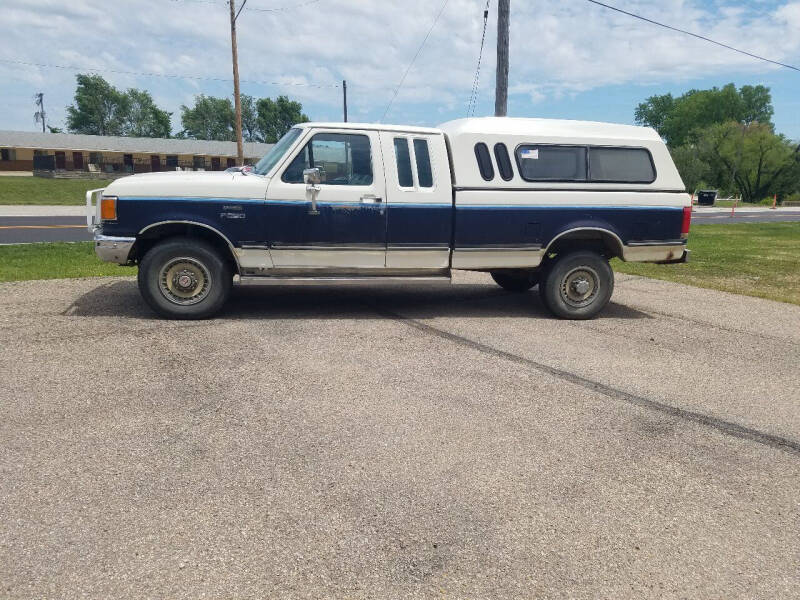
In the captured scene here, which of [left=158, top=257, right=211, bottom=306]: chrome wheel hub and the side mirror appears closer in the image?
the side mirror

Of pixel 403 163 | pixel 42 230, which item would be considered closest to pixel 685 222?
pixel 403 163

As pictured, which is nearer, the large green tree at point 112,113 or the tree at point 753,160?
the tree at point 753,160

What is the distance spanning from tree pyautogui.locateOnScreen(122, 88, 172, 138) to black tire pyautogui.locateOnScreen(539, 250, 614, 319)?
119736 mm

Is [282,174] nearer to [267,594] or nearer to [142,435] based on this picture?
[142,435]

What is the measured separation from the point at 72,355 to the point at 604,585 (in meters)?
4.83

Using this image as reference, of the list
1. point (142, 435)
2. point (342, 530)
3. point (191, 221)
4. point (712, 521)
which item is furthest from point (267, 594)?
point (191, 221)

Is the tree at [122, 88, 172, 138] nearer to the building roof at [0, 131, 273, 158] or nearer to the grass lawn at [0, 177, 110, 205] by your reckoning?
the building roof at [0, 131, 273, 158]

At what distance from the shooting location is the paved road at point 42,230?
49.3 feet

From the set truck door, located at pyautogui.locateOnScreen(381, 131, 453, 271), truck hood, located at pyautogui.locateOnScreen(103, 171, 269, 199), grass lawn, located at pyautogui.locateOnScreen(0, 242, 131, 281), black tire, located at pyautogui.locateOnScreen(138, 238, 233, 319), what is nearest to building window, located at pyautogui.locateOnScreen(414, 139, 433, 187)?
truck door, located at pyautogui.locateOnScreen(381, 131, 453, 271)

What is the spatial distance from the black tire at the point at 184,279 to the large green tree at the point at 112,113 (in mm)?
119672

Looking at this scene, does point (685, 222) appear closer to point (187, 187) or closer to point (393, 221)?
point (393, 221)

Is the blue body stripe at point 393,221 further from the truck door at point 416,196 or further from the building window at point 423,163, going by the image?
the building window at point 423,163

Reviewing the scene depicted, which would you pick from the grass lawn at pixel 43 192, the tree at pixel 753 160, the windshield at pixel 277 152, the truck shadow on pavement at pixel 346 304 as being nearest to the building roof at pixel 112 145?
the grass lawn at pixel 43 192

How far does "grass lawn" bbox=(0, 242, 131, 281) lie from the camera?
947 centimetres
